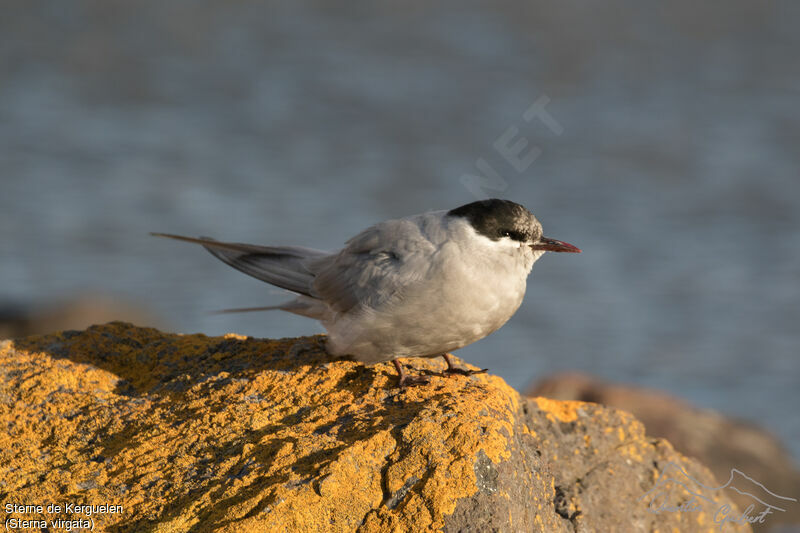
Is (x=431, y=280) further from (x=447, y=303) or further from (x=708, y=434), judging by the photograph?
(x=708, y=434)

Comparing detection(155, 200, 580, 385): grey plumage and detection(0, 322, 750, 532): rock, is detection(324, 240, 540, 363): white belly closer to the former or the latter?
detection(155, 200, 580, 385): grey plumage

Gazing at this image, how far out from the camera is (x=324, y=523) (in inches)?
109

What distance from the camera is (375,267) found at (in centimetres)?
391

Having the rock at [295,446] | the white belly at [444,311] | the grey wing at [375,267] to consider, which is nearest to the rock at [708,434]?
the rock at [295,446]

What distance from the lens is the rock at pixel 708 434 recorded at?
19.7ft

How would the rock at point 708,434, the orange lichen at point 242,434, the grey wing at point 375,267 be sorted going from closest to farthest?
the orange lichen at point 242,434
the grey wing at point 375,267
the rock at point 708,434

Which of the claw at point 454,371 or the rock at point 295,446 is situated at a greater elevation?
the claw at point 454,371

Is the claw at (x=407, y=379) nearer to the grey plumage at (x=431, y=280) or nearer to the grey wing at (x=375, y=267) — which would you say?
the grey plumage at (x=431, y=280)

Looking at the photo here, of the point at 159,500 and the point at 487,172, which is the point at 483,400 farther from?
the point at 487,172

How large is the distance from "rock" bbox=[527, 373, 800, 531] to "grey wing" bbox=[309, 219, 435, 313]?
2.92 meters

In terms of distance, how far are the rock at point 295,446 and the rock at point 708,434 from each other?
189 cm

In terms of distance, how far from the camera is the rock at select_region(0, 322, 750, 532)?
2855 mm

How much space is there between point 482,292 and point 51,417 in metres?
2.00
